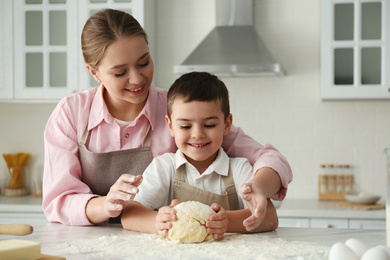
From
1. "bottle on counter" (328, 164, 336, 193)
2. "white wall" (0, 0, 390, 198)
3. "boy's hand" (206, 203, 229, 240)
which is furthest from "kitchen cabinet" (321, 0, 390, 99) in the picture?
"boy's hand" (206, 203, 229, 240)

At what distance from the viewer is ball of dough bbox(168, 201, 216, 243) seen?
1.31m

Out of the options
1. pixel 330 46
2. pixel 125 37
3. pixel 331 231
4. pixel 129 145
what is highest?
pixel 330 46

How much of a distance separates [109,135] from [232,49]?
182 cm

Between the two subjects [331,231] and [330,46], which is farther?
[330,46]

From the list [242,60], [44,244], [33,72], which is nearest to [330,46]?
[242,60]

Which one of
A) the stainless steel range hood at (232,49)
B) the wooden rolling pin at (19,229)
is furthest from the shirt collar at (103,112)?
the stainless steel range hood at (232,49)

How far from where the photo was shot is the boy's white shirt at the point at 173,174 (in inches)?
62.6

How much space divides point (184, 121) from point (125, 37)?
312 millimetres

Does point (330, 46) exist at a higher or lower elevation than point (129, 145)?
higher

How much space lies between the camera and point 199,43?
373cm

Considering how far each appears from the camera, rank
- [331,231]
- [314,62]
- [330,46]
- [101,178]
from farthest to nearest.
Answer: [314,62], [330,46], [101,178], [331,231]

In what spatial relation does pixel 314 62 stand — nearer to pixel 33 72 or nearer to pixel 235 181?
pixel 33 72

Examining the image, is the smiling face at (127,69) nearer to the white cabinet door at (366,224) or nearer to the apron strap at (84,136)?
the apron strap at (84,136)

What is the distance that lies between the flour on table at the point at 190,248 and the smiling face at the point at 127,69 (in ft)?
1.53
